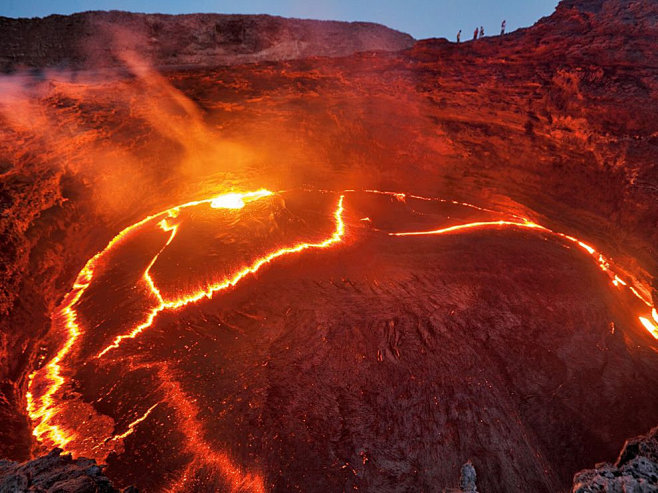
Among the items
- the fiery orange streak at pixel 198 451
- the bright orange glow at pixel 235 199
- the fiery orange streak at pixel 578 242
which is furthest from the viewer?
the bright orange glow at pixel 235 199

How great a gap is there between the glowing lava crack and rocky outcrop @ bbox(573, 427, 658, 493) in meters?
2.33

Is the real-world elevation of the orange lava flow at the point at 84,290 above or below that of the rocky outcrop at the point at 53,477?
below

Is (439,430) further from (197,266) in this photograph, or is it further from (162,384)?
(197,266)

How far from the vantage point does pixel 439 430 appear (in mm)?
3166

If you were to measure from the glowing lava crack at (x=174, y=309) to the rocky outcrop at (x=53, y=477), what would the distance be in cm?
106

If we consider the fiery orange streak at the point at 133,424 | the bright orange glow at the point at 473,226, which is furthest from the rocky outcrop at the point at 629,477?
the bright orange glow at the point at 473,226

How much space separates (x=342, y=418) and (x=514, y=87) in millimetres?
6270

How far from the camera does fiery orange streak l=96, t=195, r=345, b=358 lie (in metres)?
4.26

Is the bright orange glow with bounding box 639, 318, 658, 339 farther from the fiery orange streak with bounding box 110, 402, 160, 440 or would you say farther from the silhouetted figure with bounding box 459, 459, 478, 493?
the fiery orange streak with bounding box 110, 402, 160, 440

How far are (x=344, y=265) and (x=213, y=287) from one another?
2.10 m

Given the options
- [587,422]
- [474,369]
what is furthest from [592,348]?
[474,369]

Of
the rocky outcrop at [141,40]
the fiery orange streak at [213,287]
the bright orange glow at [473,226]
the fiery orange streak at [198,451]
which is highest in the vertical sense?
the rocky outcrop at [141,40]

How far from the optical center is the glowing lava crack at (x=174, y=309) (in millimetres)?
3066

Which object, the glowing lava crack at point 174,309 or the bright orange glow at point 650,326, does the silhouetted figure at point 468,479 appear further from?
the bright orange glow at point 650,326
